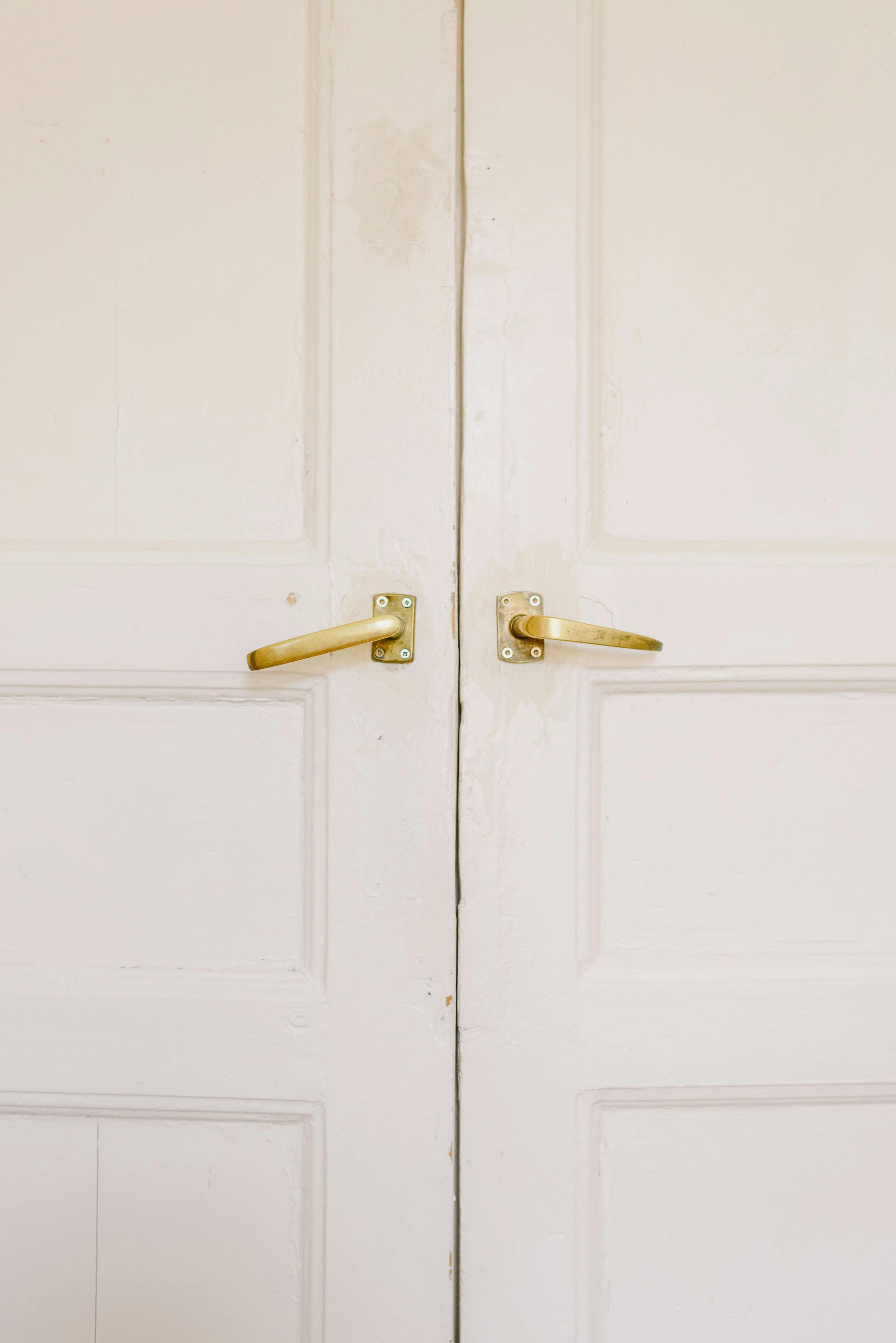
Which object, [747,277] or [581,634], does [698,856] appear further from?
[747,277]

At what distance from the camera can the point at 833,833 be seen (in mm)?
662

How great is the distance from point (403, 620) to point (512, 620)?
0.31ft

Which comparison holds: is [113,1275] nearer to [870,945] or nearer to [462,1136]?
[462,1136]

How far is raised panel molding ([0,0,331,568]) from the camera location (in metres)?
0.66

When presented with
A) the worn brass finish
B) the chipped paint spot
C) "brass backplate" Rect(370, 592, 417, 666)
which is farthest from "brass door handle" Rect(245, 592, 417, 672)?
the chipped paint spot

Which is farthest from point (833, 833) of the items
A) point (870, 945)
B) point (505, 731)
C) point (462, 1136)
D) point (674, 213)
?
point (674, 213)

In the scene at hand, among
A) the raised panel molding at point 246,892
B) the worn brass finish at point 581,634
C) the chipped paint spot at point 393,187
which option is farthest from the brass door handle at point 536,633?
the chipped paint spot at point 393,187

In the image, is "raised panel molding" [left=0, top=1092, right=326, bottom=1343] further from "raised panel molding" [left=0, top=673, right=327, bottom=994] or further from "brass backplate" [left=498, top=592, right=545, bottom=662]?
"brass backplate" [left=498, top=592, right=545, bottom=662]

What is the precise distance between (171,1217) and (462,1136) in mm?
256

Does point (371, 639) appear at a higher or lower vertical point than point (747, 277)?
lower

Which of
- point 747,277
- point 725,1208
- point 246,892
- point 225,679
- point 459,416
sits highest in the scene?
point 747,277

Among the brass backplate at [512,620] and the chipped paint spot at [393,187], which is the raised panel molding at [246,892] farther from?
the chipped paint spot at [393,187]

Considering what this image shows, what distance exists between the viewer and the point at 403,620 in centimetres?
64

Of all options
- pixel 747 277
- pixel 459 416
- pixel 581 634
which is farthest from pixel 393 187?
pixel 581 634
